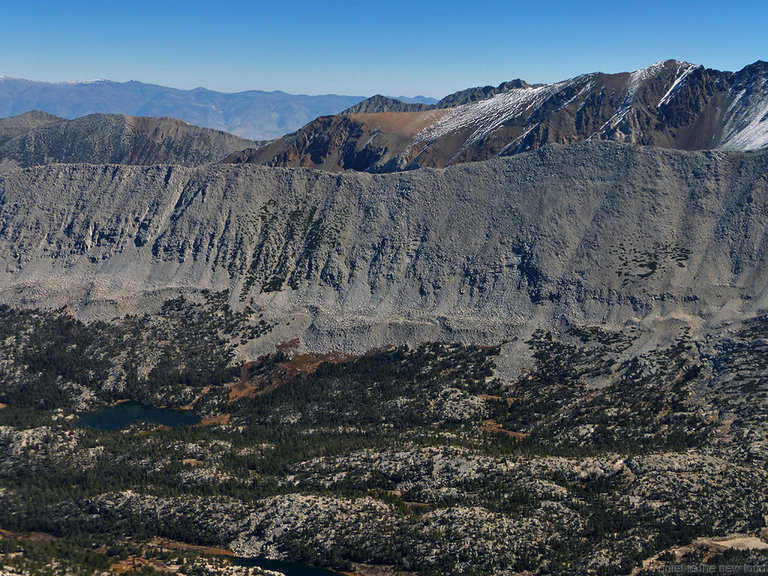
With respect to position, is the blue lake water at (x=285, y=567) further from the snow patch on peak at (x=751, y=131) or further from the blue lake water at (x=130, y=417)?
the snow patch on peak at (x=751, y=131)

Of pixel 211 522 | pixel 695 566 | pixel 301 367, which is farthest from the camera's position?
pixel 301 367

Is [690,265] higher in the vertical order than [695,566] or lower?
higher

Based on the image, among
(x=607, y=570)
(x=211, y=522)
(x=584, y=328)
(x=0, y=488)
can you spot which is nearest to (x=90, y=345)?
(x=0, y=488)

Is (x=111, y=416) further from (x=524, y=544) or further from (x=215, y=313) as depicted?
(x=524, y=544)

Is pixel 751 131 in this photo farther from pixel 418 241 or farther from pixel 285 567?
pixel 285 567

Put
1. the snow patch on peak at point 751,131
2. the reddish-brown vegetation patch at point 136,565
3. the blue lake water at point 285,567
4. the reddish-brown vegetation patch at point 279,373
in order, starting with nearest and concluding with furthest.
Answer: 1. the reddish-brown vegetation patch at point 136,565
2. the blue lake water at point 285,567
3. the reddish-brown vegetation patch at point 279,373
4. the snow patch on peak at point 751,131

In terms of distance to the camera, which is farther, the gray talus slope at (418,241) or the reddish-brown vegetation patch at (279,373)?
the gray talus slope at (418,241)

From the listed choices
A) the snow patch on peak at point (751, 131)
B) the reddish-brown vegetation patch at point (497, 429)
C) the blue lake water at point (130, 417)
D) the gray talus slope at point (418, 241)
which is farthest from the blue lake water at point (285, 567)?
the snow patch on peak at point (751, 131)

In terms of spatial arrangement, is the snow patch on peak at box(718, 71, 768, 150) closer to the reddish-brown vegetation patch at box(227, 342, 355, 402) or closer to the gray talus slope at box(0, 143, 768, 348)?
the gray talus slope at box(0, 143, 768, 348)
